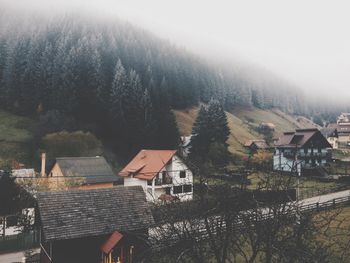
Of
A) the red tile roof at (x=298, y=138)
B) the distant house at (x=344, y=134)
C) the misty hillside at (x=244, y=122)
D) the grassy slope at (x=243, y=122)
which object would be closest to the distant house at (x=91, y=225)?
A: the red tile roof at (x=298, y=138)

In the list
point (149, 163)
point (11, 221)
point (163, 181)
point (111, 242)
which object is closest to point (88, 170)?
point (149, 163)

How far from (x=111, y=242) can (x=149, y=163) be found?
91.4 ft

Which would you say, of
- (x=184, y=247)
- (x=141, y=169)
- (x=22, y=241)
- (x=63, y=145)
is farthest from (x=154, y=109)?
(x=184, y=247)

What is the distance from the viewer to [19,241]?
33.2 meters

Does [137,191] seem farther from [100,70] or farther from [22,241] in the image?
[100,70]

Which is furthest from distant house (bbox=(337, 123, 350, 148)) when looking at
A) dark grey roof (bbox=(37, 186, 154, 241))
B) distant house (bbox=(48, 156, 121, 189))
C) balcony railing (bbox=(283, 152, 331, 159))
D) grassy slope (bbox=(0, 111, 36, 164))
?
dark grey roof (bbox=(37, 186, 154, 241))

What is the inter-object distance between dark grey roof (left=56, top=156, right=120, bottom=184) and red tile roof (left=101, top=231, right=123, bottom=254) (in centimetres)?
2665

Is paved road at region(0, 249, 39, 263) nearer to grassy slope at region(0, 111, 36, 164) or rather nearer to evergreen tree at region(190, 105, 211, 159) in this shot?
grassy slope at region(0, 111, 36, 164)

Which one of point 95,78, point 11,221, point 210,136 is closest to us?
point 11,221

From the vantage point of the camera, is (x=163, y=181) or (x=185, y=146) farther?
(x=185, y=146)

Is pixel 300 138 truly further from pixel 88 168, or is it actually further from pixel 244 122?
pixel 244 122

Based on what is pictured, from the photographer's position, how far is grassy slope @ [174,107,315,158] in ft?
338

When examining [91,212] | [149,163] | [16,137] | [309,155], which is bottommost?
[91,212]

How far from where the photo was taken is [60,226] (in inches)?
952
